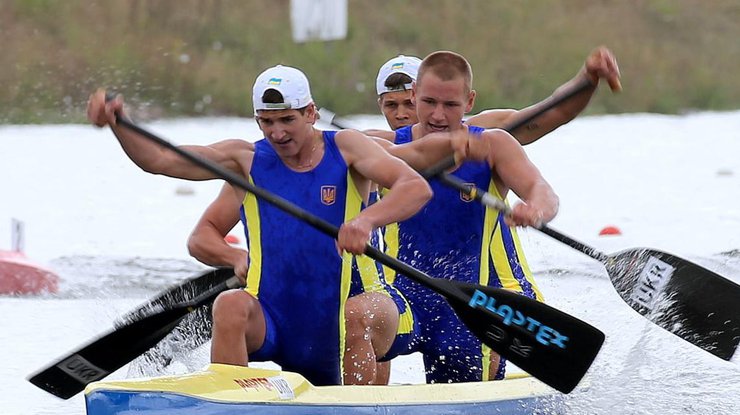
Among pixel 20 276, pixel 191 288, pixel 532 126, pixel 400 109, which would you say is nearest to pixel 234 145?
pixel 191 288

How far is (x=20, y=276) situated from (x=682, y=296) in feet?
14.0

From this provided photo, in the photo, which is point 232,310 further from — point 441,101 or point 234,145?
point 441,101

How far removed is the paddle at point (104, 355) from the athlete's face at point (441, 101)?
3.94 ft

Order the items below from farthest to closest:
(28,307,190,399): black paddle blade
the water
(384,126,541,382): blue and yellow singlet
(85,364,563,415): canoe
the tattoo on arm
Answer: the water → the tattoo on arm → (384,126,541,382): blue and yellow singlet → (28,307,190,399): black paddle blade → (85,364,563,415): canoe

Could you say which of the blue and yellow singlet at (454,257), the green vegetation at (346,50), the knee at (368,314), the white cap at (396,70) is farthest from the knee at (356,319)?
the green vegetation at (346,50)

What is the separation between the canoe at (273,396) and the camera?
157 inches

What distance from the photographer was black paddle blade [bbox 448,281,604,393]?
15.5ft

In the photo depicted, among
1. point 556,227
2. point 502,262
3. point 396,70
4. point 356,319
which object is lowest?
point 556,227

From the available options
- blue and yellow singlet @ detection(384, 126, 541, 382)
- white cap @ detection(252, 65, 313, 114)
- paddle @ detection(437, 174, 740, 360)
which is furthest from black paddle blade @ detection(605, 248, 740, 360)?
white cap @ detection(252, 65, 313, 114)

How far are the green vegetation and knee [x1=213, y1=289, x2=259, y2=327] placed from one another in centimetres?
1092

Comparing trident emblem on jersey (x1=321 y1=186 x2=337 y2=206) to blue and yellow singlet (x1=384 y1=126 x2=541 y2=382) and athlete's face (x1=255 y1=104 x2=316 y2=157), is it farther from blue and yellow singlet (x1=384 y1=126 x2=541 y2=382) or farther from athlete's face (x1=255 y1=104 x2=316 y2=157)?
blue and yellow singlet (x1=384 y1=126 x2=541 y2=382)

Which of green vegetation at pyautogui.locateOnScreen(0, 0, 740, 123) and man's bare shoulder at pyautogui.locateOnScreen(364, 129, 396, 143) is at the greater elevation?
green vegetation at pyautogui.locateOnScreen(0, 0, 740, 123)

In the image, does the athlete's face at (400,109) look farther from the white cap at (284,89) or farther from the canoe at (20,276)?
the canoe at (20,276)

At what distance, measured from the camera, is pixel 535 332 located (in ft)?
15.6
